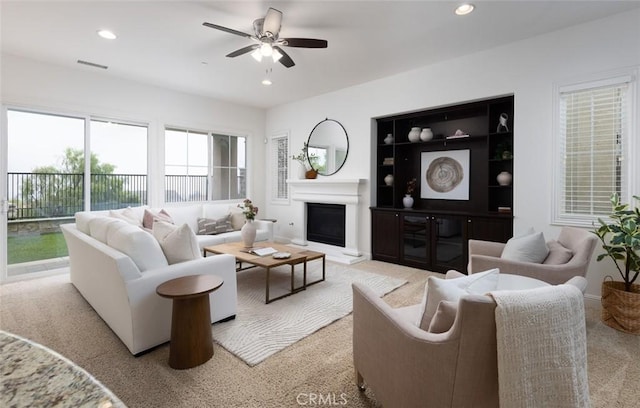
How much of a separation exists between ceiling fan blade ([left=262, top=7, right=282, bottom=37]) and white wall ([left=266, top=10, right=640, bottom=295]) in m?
2.40

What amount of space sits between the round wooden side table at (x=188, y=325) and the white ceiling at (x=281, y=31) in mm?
2499

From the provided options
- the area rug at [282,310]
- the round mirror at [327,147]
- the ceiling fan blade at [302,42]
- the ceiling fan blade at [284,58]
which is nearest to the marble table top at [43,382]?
the area rug at [282,310]

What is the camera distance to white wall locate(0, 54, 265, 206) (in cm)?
396

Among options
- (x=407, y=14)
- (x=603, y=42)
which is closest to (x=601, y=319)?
(x=603, y=42)

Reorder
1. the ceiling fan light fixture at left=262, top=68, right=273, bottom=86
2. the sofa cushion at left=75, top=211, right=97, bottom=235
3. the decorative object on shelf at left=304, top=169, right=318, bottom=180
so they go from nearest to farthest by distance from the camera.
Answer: the sofa cushion at left=75, top=211, right=97, bottom=235 < the ceiling fan light fixture at left=262, top=68, right=273, bottom=86 < the decorative object on shelf at left=304, top=169, right=318, bottom=180

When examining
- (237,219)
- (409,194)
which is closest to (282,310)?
(237,219)

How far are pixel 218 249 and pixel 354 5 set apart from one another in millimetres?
3074

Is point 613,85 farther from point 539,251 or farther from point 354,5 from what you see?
point 354,5

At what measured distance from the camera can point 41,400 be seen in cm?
49

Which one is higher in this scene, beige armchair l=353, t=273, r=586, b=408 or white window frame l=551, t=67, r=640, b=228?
white window frame l=551, t=67, r=640, b=228

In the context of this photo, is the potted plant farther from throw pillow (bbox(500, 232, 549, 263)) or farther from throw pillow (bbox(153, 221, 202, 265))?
throw pillow (bbox(153, 221, 202, 265))

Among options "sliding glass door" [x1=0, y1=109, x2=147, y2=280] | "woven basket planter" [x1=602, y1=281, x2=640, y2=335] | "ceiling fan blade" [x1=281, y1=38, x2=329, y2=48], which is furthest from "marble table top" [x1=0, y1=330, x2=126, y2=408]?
"sliding glass door" [x1=0, y1=109, x2=147, y2=280]

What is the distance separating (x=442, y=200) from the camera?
15.0 feet

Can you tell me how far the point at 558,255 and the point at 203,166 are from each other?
A: 5.56 meters
